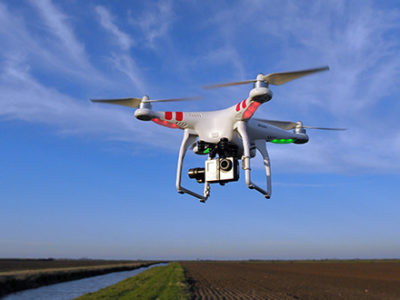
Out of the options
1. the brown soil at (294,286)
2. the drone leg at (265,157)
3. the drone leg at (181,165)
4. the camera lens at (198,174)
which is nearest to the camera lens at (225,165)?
the camera lens at (198,174)

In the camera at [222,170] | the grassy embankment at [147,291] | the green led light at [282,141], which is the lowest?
the grassy embankment at [147,291]

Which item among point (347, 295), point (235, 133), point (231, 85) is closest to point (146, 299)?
point (347, 295)

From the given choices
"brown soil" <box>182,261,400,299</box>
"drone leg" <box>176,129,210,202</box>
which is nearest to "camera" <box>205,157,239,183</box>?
"drone leg" <box>176,129,210,202</box>

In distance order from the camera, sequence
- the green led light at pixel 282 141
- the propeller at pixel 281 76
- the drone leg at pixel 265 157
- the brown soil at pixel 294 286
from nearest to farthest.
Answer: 1. the propeller at pixel 281 76
2. the drone leg at pixel 265 157
3. the green led light at pixel 282 141
4. the brown soil at pixel 294 286

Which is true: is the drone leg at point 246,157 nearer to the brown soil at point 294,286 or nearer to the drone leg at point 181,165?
the drone leg at point 181,165

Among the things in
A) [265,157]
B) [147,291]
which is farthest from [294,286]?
[265,157]

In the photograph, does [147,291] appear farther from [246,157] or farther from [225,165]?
[246,157]

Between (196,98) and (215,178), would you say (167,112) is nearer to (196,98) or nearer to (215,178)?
(196,98)

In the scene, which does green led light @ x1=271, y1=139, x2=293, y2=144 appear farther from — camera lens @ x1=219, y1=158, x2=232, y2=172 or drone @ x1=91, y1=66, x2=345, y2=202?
camera lens @ x1=219, y1=158, x2=232, y2=172
